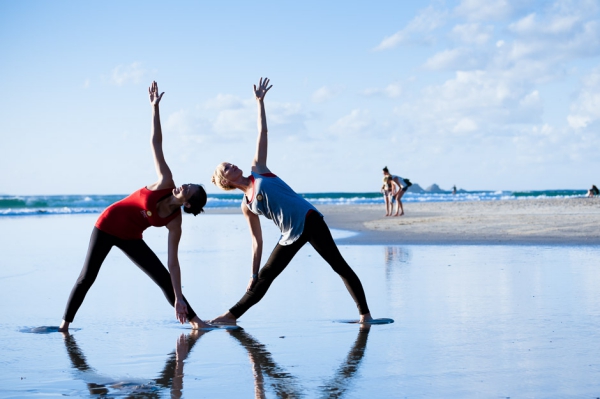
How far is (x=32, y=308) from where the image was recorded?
331 inches

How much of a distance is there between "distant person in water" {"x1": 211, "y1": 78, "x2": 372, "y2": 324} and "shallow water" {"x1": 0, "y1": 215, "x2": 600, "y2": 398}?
0.36 metres

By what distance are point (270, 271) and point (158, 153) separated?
156 cm

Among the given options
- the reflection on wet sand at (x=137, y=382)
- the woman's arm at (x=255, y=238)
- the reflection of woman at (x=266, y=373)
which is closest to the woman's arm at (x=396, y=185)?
the woman's arm at (x=255, y=238)

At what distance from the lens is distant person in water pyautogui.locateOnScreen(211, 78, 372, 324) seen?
6.77m

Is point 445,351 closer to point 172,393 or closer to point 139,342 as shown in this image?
point 172,393

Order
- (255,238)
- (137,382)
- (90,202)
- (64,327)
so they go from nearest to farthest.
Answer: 1. (137,382)
2. (64,327)
3. (255,238)
4. (90,202)

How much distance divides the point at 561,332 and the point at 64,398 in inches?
163

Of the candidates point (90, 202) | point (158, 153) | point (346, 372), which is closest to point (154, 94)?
point (158, 153)

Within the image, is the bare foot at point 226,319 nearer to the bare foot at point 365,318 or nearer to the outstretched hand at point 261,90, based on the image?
the bare foot at point 365,318

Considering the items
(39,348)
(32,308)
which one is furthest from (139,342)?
(32,308)

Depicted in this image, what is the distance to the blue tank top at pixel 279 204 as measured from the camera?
676cm

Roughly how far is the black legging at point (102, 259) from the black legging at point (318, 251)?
0.64 metres

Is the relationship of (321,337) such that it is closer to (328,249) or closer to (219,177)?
(328,249)

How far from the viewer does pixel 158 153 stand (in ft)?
22.3
